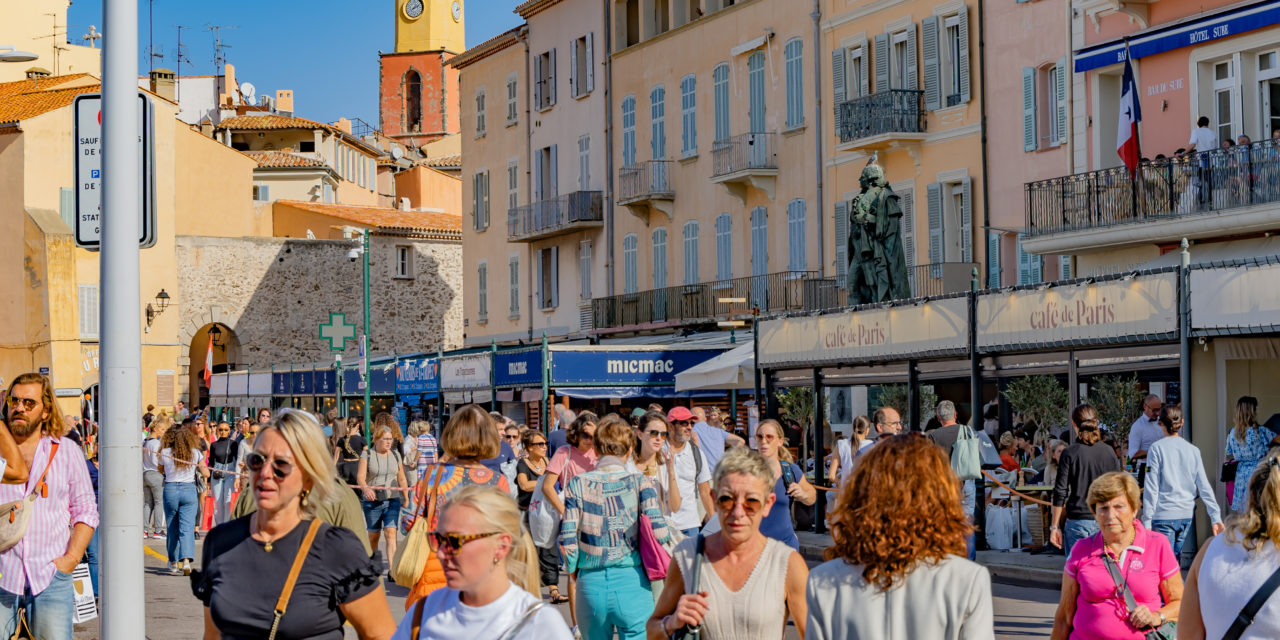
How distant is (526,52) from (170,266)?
18.7 m

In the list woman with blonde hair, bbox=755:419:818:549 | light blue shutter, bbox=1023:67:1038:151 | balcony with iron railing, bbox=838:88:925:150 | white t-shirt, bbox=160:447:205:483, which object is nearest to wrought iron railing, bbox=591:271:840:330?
balcony with iron railing, bbox=838:88:925:150

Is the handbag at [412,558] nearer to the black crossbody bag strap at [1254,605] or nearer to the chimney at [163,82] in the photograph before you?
the black crossbody bag strap at [1254,605]

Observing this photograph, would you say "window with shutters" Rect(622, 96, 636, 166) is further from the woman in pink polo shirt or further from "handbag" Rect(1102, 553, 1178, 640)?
"handbag" Rect(1102, 553, 1178, 640)

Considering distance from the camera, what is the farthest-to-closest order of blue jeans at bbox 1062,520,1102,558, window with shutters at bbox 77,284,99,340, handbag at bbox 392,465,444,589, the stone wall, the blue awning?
1. the stone wall
2. window with shutters at bbox 77,284,99,340
3. the blue awning
4. blue jeans at bbox 1062,520,1102,558
5. handbag at bbox 392,465,444,589

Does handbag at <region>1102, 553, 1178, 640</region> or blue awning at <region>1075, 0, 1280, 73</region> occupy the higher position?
blue awning at <region>1075, 0, 1280, 73</region>

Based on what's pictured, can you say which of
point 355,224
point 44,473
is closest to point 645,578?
point 44,473

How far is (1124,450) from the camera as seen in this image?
22.2 metres

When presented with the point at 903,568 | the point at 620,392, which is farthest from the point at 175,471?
the point at 903,568

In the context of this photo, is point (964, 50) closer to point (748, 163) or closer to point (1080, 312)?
point (748, 163)

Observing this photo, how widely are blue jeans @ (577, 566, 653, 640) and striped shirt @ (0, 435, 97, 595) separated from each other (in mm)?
2244

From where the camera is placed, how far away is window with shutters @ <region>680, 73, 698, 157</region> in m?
38.9

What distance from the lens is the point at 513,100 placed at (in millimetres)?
48781

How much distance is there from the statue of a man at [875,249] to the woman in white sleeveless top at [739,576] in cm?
1736

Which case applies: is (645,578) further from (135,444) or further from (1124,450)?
(1124,450)
